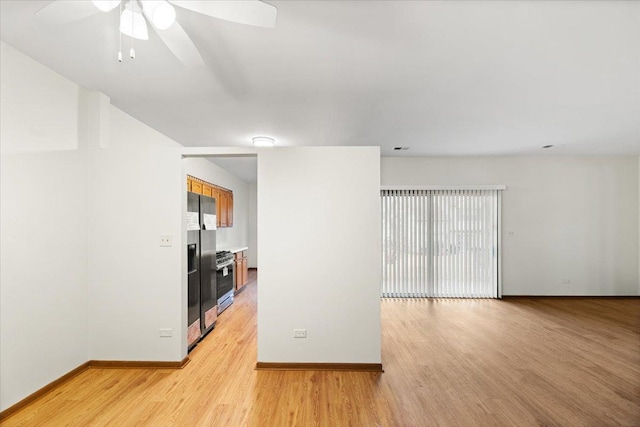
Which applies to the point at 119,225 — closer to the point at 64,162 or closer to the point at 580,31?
the point at 64,162

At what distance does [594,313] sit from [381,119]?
461 cm

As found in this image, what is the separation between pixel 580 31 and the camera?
1.97 metres

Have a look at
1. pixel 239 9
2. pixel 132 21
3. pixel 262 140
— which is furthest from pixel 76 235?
pixel 239 9

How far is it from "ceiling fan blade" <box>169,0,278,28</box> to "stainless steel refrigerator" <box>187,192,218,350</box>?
2138mm

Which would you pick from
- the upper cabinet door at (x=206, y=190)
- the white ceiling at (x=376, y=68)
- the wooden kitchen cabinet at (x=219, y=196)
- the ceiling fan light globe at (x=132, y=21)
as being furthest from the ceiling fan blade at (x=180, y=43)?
the upper cabinet door at (x=206, y=190)

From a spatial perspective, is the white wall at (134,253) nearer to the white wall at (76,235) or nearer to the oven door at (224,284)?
the white wall at (76,235)

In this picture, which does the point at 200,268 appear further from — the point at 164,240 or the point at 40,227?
the point at 40,227

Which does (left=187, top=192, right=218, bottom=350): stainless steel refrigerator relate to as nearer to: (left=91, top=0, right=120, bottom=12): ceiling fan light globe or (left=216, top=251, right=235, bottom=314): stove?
(left=216, top=251, right=235, bottom=314): stove

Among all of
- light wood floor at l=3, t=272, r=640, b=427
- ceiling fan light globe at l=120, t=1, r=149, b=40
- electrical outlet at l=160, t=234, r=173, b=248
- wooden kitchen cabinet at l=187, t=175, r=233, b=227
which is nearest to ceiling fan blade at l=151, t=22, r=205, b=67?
ceiling fan light globe at l=120, t=1, r=149, b=40

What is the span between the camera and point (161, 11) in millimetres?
1378

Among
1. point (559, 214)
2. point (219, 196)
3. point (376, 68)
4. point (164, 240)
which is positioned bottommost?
point (164, 240)

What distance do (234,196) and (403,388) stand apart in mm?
5996

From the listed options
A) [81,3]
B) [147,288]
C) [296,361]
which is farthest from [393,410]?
[81,3]

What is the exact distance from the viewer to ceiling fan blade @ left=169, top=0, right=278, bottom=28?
139 cm
